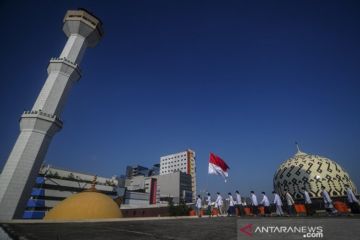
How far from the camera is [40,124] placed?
2831 cm

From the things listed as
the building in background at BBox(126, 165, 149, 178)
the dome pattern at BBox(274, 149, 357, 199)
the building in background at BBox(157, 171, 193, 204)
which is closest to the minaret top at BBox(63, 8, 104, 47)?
the dome pattern at BBox(274, 149, 357, 199)

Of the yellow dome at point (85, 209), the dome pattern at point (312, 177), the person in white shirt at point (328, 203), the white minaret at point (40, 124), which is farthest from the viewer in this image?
the dome pattern at point (312, 177)

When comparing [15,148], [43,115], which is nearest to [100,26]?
[43,115]

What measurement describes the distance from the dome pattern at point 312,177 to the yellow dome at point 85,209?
24740 millimetres

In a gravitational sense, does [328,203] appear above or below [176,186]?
below

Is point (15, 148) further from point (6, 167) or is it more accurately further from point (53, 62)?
point (53, 62)

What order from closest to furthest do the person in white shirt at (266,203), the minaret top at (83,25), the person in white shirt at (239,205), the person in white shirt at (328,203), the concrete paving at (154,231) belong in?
1. the concrete paving at (154,231)
2. the person in white shirt at (328,203)
3. the person in white shirt at (266,203)
4. the person in white shirt at (239,205)
5. the minaret top at (83,25)

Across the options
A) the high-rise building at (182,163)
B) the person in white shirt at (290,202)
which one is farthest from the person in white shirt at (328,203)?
the high-rise building at (182,163)

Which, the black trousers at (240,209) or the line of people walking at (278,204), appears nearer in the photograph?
the line of people walking at (278,204)

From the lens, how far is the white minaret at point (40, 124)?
2554 cm

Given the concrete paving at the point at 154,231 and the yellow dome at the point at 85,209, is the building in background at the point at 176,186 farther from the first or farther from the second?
the concrete paving at the point at 154,231

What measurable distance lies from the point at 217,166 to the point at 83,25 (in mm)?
34001

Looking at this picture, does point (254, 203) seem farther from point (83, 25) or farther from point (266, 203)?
point (83, 25)

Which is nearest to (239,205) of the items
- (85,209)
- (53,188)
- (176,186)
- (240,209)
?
(240,209)
